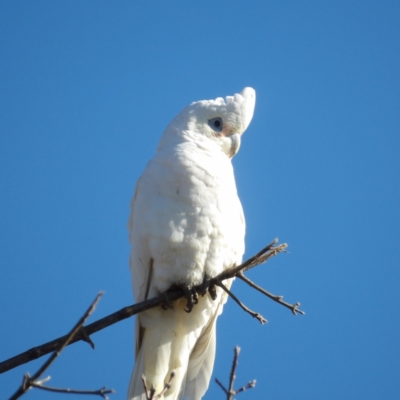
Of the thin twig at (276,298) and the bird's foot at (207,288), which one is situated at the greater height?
the bird's foot at (207,288)

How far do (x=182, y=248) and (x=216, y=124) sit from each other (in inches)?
67.8

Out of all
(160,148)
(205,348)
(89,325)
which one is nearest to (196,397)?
(205,348)

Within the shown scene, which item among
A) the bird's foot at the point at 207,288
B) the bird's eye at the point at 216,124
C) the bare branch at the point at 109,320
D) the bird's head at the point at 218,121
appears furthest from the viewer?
the bird's eye at the point at 216,124

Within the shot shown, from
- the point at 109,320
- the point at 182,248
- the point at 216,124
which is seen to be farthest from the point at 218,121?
the point at 109,320

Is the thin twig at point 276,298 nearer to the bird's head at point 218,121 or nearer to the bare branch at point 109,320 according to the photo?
the bare branch at point 109,320

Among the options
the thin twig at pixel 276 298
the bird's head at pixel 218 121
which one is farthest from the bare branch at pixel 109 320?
the bird's head at pixel 218 121

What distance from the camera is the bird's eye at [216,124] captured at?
6.09 metres

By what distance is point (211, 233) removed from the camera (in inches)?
199

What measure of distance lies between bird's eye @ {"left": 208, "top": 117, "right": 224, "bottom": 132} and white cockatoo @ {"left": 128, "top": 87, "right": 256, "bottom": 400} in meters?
0.15

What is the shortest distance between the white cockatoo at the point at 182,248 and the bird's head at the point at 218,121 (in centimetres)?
3

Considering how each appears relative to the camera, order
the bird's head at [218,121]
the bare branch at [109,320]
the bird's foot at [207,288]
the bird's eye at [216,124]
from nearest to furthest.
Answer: the bare branch at [109,320]
the bird's foot at [207,288]
the bird's head at [218,121]
the bird's eye at [216,124]

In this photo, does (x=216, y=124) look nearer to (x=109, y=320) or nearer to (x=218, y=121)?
(x=218, y=121)

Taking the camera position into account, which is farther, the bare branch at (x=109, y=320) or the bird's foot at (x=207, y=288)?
the bird's foot at (x=207, y=288)

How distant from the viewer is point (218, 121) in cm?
613
